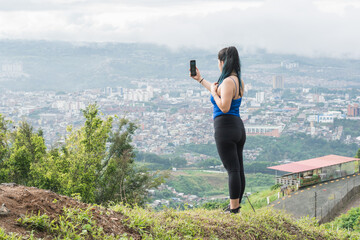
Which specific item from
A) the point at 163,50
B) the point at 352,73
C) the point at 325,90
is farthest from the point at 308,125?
the point at 163,50

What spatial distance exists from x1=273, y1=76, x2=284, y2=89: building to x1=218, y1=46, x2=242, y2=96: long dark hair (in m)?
110

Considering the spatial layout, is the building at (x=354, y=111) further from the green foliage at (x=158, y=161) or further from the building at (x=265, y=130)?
the green foliage at (x=158, y=161)

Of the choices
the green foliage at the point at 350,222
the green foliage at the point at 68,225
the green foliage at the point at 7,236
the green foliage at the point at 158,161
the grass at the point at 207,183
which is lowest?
the grass at the point at 207,183

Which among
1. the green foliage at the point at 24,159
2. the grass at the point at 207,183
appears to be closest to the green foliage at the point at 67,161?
the green foliage at the point at 24,159

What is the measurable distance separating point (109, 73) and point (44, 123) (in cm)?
5770

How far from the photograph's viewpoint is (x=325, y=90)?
109 meters

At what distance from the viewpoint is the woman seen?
3.84m

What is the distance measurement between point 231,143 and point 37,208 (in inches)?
74.3

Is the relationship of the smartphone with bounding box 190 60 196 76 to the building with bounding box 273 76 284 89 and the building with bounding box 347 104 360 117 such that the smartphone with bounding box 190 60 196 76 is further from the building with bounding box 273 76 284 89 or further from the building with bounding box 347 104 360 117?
Result: the building with bounding box 273 76 284 89

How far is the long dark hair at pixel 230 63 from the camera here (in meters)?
3.92

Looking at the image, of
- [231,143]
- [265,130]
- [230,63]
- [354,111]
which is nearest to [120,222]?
[231,143]

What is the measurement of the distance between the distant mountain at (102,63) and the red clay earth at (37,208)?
101024mm

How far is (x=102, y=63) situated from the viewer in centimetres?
13350

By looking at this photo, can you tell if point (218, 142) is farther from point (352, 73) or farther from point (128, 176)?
point (352, 73)
